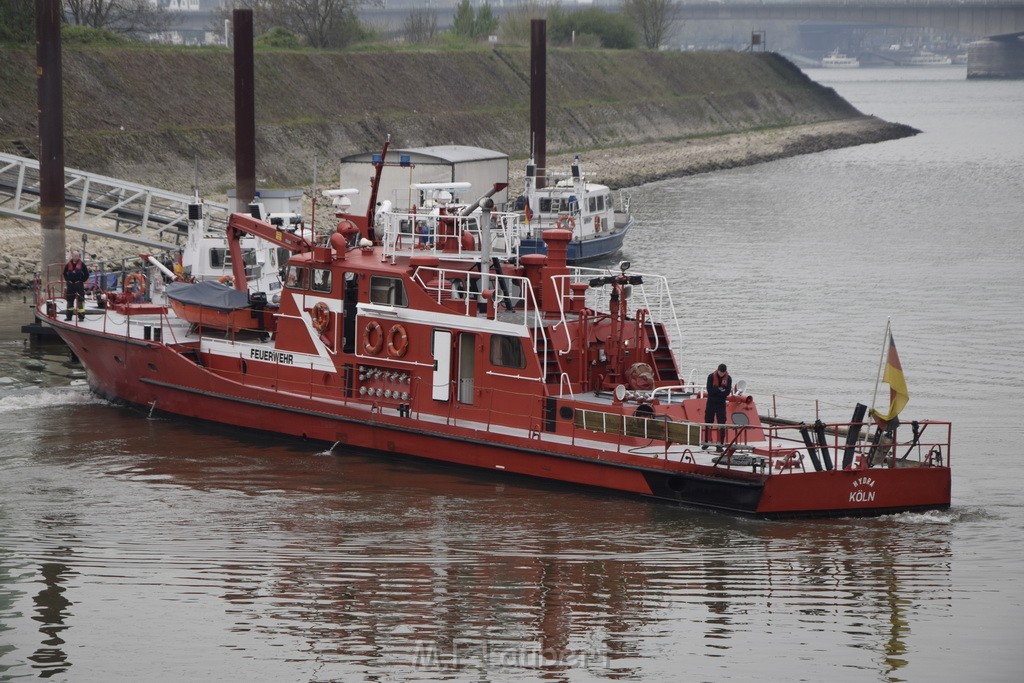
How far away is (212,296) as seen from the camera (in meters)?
26.9

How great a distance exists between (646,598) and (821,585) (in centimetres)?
222

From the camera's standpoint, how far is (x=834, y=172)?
8081 cm

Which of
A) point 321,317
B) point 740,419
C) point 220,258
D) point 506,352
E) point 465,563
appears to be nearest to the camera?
point 465,563

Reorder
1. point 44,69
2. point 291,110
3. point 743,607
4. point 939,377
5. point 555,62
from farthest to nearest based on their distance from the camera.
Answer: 1. point 555,62
2. point 291,110
3. point 44,69
4. point 939,377
5. point 743,607

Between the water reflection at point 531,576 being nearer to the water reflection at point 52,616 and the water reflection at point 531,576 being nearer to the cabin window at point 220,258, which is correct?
the water reflection at point 52,616

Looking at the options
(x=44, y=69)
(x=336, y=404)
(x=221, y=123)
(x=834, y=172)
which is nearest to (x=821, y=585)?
(x=336, y=404)

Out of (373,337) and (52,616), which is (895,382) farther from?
(52,616)

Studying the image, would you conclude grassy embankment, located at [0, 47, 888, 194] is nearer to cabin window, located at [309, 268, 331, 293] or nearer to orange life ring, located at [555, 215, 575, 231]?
orange life ring, located at [555, 215, 575, 231]

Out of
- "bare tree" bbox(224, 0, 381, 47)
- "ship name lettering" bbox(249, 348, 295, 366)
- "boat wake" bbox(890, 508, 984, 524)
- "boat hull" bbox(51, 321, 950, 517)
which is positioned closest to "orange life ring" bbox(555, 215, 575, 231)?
"boat hull" bbox(51, 321, 950, 517)

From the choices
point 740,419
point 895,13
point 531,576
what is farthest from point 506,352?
point 895,13

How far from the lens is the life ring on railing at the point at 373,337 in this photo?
78.9ft

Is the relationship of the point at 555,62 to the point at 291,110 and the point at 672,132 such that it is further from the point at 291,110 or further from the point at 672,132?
Result: the point at 291,110

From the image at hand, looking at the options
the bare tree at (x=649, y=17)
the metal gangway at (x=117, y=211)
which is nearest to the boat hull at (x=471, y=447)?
the metal gangway at (x=117, y=211)

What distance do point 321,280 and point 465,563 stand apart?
7.22 metres
